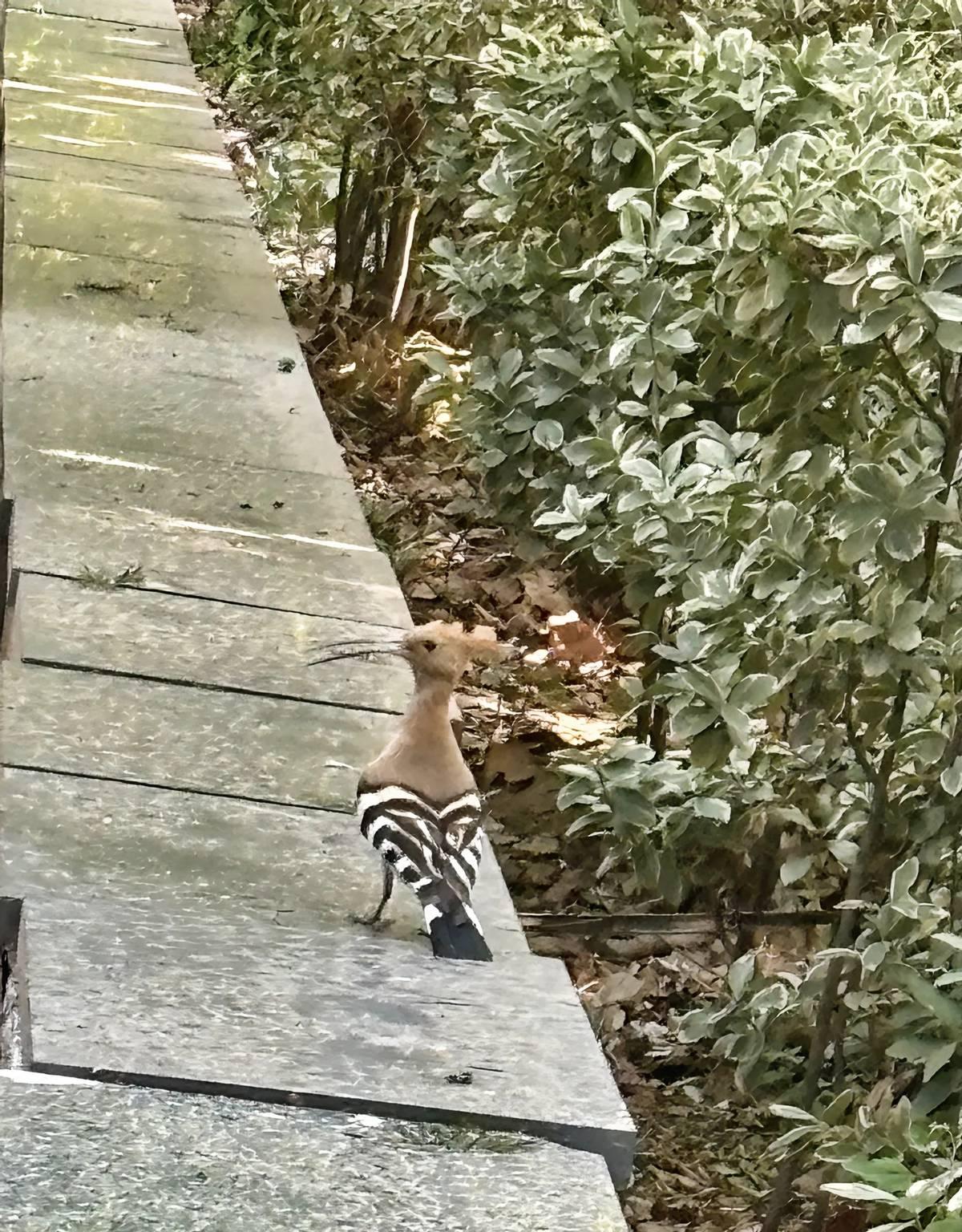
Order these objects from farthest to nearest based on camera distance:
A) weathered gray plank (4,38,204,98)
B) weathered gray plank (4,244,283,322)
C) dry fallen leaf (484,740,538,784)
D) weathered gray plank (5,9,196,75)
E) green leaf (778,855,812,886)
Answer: weathered gray plank (5,9,196,75)
weathered gray plank (4,38,204,98)
weathered gray plank (4,244,283,322)
dry fallen leaf (484,740,538,784)
green leaf (778,855,812,886)

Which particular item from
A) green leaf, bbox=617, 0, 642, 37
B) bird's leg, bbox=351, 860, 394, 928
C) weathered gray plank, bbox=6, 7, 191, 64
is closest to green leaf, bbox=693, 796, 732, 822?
bird's leg, bbox=351, 860, 394, 928

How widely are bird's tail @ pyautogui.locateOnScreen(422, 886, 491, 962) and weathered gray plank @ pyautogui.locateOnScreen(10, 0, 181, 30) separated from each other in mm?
6998

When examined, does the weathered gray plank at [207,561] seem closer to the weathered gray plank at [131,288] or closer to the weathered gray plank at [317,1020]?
the weathered gray plank at [317,1020]

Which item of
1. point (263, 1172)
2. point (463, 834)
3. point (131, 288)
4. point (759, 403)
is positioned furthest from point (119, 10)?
point (263, 1172)

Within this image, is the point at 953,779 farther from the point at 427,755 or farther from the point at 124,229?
the point at 124,229

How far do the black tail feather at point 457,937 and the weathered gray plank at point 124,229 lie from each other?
3.48 metres

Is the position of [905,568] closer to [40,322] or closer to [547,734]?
[547,734]

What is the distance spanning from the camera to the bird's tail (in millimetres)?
2270

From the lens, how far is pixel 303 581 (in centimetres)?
347

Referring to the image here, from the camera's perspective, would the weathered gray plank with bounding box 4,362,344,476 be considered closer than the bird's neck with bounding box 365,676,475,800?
No

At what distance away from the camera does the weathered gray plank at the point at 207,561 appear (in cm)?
332

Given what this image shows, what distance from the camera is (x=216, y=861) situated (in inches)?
99.0

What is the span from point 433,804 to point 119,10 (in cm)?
745

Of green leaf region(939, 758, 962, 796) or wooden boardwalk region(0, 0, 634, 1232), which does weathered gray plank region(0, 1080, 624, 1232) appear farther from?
green leaf region(939, 758, 962, 796)
